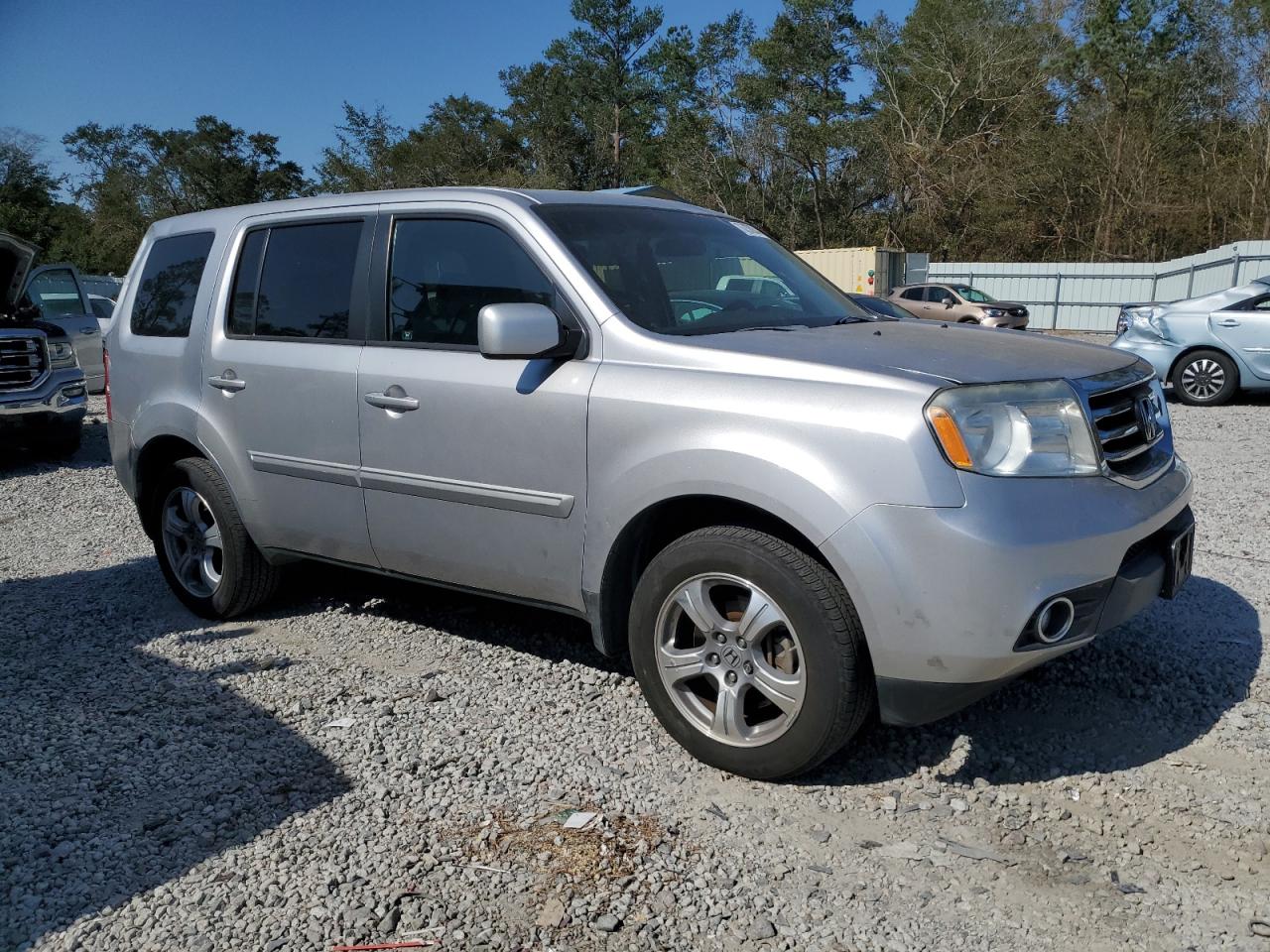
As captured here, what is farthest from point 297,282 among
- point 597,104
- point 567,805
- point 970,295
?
point 597,104

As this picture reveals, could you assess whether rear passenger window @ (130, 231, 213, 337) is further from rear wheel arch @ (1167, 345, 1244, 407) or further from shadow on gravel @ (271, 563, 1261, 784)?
rear wheel arch @ (1167, 345, 1244, 407)

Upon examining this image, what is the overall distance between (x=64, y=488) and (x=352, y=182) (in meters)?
54.1

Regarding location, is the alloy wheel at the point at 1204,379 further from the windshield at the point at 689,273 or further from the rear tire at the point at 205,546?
the rear tire at the point at 205,546

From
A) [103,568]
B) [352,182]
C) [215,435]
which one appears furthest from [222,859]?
[352,182]

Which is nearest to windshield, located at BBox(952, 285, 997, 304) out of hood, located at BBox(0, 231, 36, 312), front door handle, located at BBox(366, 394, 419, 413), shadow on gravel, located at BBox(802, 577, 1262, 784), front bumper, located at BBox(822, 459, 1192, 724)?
hood, located at BBox(0, 231, 36, 312)

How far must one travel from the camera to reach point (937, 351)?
129 inches

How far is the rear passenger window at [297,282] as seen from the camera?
13.9ft

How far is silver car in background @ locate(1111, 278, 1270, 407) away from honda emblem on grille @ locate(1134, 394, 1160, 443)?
9252 millimetres

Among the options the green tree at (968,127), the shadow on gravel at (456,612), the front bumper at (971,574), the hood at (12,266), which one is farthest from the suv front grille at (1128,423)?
the green tree at (968,127)

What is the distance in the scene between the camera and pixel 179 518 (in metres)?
5.05

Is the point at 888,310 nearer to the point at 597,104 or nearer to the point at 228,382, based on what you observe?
the point at 228,382

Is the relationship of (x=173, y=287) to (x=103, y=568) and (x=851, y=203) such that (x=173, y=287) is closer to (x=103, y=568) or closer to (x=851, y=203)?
(x=103, y=568)

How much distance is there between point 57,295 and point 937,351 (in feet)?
39.2

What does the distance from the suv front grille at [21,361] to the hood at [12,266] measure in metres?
0.43
